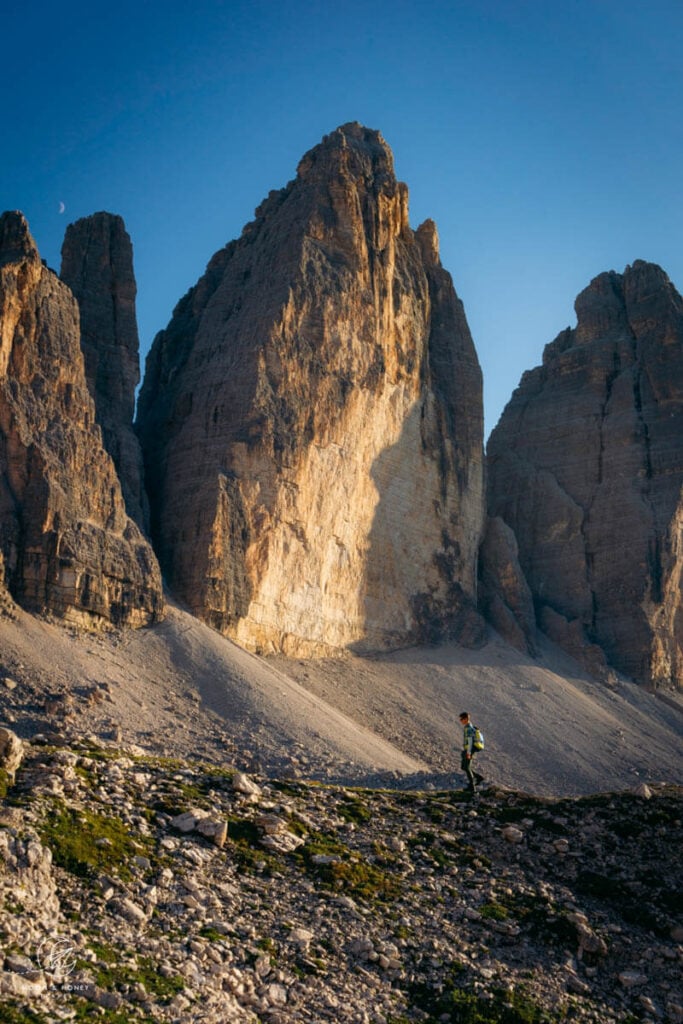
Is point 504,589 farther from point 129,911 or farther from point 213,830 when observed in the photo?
point 129,911

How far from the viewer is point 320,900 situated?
24.4 metres

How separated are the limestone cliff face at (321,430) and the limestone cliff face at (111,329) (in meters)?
2.81

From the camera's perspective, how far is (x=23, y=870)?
20156 millimetres

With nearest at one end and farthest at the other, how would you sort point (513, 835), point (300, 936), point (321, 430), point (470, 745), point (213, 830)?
point (300, 936), point (213, 830), point (513, 835), point (470, 745), point (321, 430)

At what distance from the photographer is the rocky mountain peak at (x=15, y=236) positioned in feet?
186

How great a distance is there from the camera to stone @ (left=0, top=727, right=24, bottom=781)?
24984 millimetres

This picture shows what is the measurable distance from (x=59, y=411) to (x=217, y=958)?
3955 cm

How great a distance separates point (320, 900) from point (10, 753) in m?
7.36

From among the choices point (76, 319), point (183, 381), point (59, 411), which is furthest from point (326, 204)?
point (59, 411)

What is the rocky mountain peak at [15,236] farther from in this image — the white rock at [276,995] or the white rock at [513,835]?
the white rock at [276,995]

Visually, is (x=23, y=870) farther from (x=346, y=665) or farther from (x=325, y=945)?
(x=346, y=665)

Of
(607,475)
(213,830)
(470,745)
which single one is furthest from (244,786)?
(607,475)

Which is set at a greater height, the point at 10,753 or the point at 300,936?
the point at 10,753

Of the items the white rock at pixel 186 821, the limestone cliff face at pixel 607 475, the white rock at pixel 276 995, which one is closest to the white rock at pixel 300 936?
the white rock at pixel 276 995
